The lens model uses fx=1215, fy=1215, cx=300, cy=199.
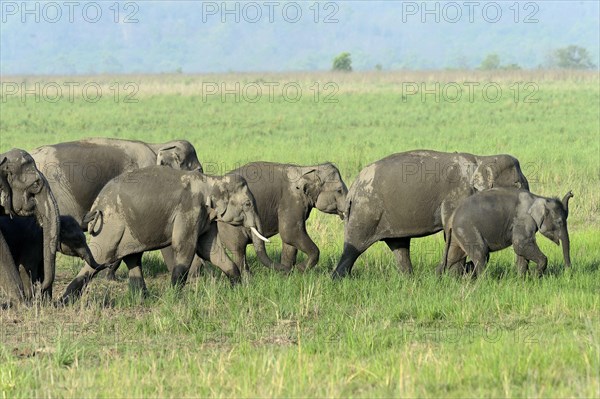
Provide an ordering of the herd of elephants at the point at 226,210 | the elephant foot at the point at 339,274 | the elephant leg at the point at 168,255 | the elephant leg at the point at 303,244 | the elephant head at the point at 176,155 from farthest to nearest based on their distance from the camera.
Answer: the elephant head at the point at 176,155
the elephant leg at the point at 303,244
the elephant leg at the point at 168,255
the elephant foot at the point at 339,274
the herd of elephants at the point at 226,210

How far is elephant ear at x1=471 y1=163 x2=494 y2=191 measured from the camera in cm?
1166

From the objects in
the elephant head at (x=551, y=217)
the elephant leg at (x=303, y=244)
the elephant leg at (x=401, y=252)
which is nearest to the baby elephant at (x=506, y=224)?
the elephant head at (x=551, y=217)

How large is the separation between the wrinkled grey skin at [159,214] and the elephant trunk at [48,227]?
2.70 feet

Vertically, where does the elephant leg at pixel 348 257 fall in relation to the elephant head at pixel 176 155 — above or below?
below

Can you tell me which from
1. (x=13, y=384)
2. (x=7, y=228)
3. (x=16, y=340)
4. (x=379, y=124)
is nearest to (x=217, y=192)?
(x=7, y=228)

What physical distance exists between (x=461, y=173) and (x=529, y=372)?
4.91m

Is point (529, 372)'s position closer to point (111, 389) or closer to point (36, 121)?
point (111, 389)

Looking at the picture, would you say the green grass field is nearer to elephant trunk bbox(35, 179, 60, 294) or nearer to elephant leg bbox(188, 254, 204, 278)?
elephant leg bbox(188, 254, 204, 278)

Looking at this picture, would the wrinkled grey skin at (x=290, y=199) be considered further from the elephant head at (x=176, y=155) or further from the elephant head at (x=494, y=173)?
the elephant head at (x=494, y=173)

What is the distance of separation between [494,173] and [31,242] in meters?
4.41

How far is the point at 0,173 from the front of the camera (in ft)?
31.6

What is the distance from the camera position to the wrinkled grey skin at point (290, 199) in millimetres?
12273

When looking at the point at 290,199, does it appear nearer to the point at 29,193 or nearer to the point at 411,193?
the point at 411,193

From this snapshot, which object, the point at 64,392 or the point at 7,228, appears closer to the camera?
the point at 64,392
